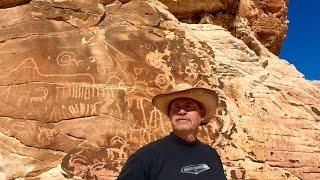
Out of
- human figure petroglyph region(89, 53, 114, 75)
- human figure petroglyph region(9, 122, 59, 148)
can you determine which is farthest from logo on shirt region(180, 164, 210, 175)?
human figure petroglyph region(89, 53, 114, 75)

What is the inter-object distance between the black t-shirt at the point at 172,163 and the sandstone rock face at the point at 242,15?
9.07 m

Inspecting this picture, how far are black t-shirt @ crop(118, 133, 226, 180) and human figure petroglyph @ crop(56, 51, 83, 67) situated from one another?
4647 millimetres

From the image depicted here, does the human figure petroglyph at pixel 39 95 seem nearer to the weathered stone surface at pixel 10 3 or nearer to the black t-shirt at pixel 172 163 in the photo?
the weathered stone surface at pixel 10 3

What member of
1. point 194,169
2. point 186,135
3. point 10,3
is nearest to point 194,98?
point 186,135

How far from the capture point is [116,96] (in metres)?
7.88

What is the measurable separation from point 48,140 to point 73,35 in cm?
200

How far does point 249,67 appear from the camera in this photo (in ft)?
30.8

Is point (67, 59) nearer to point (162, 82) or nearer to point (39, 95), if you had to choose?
point (39, 95)

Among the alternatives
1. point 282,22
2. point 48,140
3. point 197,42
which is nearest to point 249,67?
point 197,42

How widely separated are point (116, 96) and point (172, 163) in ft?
14.8

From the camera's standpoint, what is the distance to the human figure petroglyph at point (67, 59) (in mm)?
7926

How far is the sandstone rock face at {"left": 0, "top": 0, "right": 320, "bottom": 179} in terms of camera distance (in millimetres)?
7219

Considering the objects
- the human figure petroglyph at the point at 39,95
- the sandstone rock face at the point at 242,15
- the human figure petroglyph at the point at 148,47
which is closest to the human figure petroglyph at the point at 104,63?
the human figure petroglyph at the point at 148,47

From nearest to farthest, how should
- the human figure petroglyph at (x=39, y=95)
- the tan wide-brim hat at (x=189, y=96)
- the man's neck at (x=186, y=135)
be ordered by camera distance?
the man's neck at (x=186, y=135), the tan wide-brim hat at (x=189, y=96), the human figure petroglyph at (x=39, y=95)
